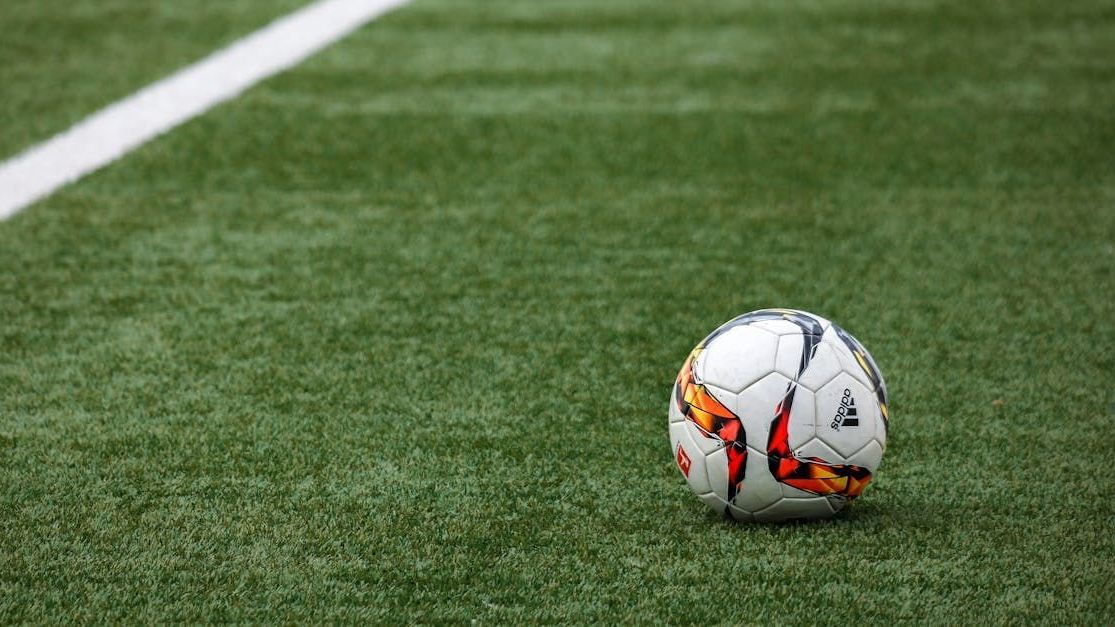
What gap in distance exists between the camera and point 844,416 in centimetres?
331

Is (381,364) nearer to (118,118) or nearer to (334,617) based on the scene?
(334,617)

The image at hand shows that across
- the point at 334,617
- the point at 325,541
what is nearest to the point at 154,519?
the point at 325,541

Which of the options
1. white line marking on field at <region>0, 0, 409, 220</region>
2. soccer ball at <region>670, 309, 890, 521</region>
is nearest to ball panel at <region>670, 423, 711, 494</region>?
soccer ball at <region>670, 309, 890, 521</region>

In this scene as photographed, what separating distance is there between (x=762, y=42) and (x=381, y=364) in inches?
206

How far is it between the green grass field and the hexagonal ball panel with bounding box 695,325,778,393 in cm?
44

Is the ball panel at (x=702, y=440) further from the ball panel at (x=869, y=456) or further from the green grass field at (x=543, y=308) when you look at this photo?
the ball panel at (x=869, y=456)

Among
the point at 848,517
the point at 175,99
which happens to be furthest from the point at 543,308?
the point at 175,99

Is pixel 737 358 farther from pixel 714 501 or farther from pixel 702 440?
pixel 714 501

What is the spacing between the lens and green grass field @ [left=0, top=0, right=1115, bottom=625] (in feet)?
10.8

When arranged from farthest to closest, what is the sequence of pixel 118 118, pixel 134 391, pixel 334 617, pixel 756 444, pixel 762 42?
pixel 762 42
pixel 118 118
pixel 134 391
pixel 756 444
pixel 334 617

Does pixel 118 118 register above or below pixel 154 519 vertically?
above

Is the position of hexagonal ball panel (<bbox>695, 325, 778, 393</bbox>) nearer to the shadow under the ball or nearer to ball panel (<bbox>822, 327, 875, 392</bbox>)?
ball panel (<bbox>822, 327, 875, 392</bbox>)

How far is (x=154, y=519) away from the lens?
354 centimetres

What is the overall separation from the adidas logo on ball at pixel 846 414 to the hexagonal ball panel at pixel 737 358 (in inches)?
8.5
